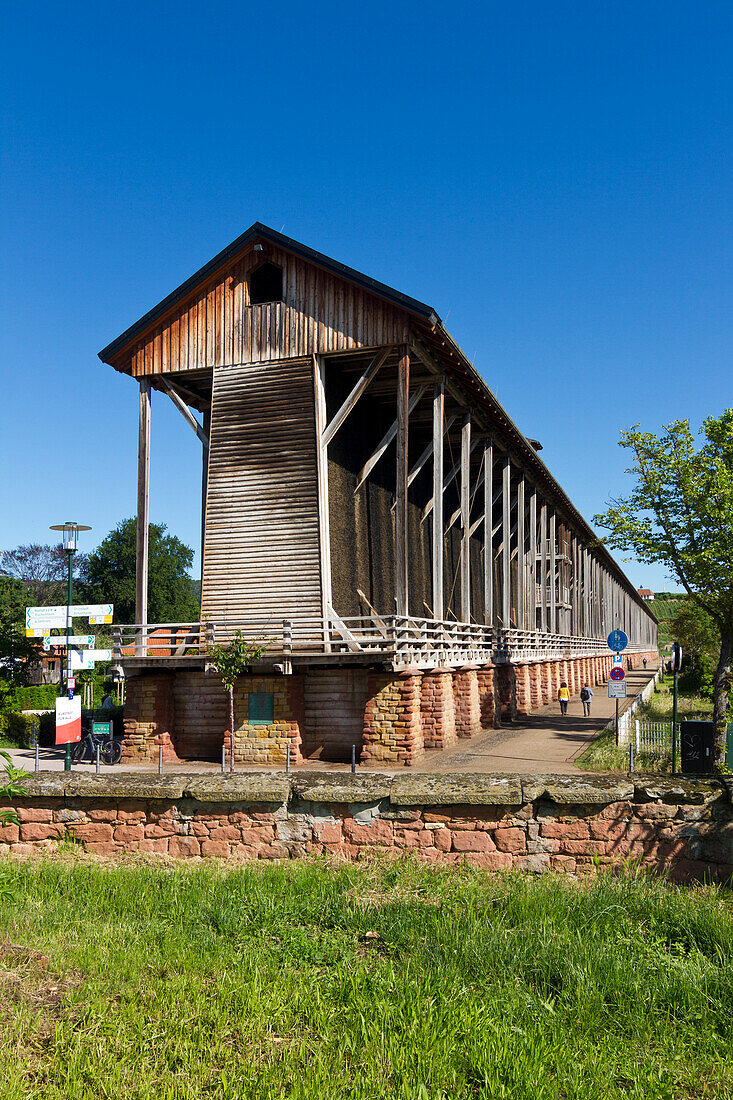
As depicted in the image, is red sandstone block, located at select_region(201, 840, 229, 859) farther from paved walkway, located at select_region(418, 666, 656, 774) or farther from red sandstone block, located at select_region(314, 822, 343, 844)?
paved walkway, located at select_region(418, 666, 656, 774)

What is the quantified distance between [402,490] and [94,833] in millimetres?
13380

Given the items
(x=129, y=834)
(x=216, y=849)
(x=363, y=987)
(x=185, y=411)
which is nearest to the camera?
(x=363, y=987)

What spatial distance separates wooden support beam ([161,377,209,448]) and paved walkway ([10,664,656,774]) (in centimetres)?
836

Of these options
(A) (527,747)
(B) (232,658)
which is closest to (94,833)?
(B) (232,658)

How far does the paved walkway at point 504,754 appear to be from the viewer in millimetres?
17984

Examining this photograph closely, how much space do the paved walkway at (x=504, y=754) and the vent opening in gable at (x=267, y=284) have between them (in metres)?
12.0

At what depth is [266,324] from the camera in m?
21.7

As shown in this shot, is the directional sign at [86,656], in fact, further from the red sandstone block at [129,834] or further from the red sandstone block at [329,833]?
the red sandstone block at [329,833]

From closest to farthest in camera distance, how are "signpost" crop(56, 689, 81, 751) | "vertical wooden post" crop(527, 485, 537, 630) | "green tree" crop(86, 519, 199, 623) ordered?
1. "signpost" crop(56, 689, 81, 751)
2. "vertical wooden post" crop(527, 485, 537, 630)
3. "green tree" crop(86, 519, 199, 623)

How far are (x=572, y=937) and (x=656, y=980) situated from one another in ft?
2.37

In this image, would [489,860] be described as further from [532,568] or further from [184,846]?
[532,568]

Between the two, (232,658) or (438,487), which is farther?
(438,487)

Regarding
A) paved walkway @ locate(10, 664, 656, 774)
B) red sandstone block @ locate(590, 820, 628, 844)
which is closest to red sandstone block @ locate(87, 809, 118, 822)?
red sandstone block @ locate(590, 820, 628, 844)

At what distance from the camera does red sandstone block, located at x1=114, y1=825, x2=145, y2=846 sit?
27.1 feet
